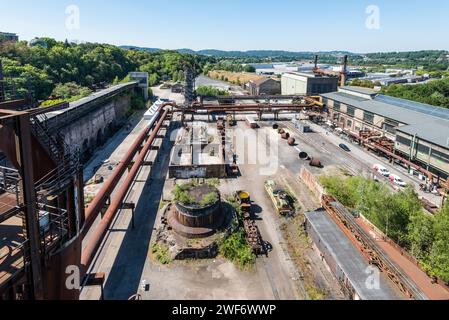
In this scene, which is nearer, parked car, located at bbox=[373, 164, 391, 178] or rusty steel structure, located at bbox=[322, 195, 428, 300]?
rusty steel structure, located at bbox=[322, 195, 428, 300]

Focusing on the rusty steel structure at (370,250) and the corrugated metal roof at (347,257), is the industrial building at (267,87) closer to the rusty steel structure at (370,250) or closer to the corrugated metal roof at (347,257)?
the rusty steel structure at (370,250)

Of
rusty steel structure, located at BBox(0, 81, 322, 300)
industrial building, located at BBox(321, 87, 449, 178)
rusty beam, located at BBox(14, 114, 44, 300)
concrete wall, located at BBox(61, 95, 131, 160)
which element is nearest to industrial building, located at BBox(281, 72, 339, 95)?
industrial building, located at BBox(321, 87, 449, 178)

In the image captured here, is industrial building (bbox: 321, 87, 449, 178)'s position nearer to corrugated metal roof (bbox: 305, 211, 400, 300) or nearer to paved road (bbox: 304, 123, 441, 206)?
paved road (bbox: 304, 123, 441, 206)

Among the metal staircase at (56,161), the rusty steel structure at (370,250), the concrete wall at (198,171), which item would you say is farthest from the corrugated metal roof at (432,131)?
the metal staircase at (56,161)

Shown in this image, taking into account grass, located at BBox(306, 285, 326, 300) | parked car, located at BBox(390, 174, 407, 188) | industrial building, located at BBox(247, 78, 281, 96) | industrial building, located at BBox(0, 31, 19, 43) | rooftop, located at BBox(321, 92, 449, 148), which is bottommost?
grass, located at BBox(306, 285, 326, 300)

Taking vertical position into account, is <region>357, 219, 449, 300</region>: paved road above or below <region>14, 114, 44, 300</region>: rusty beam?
below

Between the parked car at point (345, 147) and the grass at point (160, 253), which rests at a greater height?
the parked car at point (345, 147)

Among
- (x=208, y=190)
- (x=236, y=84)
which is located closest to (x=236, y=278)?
(x=208, y=190)
